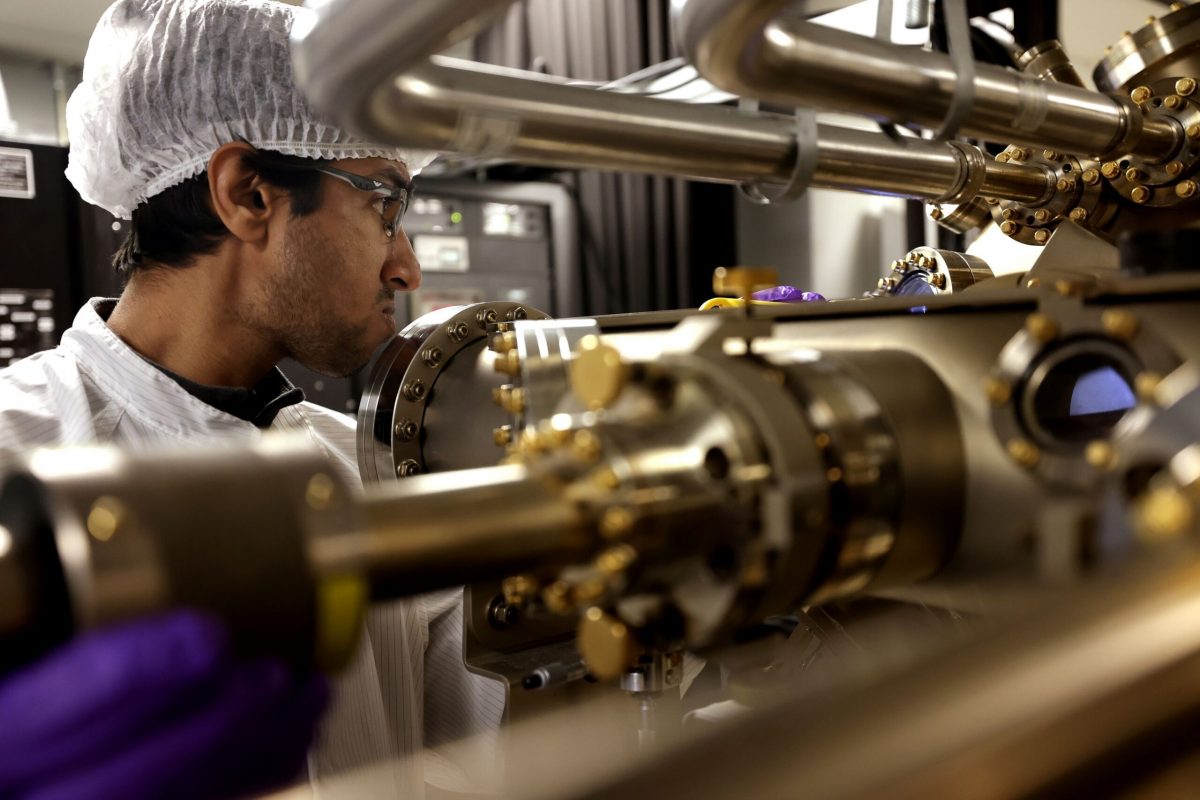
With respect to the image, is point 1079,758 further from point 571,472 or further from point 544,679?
point 544,679

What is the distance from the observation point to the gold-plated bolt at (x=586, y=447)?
0.32m

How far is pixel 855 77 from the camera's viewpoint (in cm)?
40

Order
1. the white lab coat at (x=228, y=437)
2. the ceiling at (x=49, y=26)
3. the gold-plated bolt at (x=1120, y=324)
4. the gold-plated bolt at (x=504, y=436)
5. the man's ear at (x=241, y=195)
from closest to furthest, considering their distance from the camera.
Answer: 1. the gold-plated bolt at (x=1120, y=324)
2. the gold-plated bolt at (x=504, y=436)
3. the white lab coat at (x=228, y=437)
4. the man's ear at (x=241, y=195)
5. the ceiling at (x=49, y=26)

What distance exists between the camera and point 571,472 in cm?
32

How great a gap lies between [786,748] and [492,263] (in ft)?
8.65

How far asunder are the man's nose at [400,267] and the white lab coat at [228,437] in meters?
0.24

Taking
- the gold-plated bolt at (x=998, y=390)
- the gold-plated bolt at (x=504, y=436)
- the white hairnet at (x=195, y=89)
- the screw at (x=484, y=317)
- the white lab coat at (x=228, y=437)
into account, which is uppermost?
the white hairnet at (x=195, y=89)

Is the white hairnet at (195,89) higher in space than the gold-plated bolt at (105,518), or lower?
higher

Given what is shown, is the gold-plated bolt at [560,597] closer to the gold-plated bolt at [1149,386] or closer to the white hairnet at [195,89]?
the gold-plated bolt at [1149,386]

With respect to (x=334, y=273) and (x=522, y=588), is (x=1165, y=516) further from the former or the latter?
(x=334, y=273)

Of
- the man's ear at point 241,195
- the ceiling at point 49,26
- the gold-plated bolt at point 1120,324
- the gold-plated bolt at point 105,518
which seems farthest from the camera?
the ceiling at point 49,26

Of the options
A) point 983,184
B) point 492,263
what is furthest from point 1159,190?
point 492,263

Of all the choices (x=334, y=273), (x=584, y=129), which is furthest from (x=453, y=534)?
(x=334, y=273)

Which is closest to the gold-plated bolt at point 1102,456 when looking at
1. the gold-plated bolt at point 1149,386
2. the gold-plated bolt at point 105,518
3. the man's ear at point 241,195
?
the gold-plated bolt at point 1149,386
